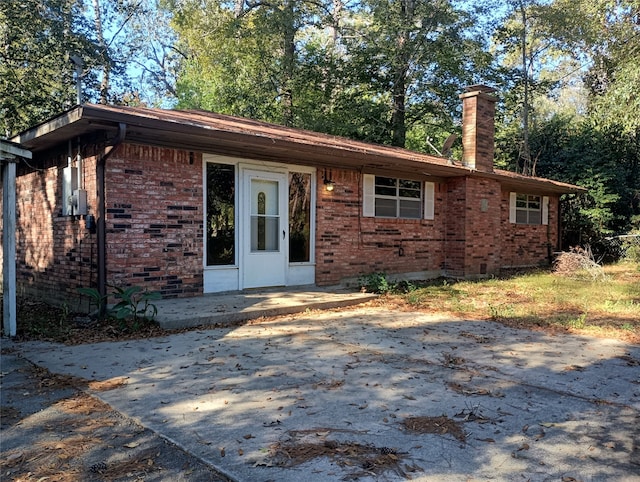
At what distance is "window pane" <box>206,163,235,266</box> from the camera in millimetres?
8078

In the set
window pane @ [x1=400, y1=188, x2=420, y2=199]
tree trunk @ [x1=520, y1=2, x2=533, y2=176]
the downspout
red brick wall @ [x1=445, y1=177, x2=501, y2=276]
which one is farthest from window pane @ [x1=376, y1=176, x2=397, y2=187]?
tree trunk @ [x1=520, y1=2, x2=533, y2=176]

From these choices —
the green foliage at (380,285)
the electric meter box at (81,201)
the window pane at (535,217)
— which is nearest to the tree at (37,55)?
the electric meter box at (81,201)

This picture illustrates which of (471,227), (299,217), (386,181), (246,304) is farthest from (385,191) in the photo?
(246,304)

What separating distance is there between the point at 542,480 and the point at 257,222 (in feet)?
22.5

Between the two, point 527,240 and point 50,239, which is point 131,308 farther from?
point 527,240

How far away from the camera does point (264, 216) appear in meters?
8.84

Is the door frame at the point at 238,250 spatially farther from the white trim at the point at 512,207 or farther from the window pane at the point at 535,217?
the window pane at the point at 535,217

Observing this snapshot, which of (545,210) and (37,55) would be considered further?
(545,210)

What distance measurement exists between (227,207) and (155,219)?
4.38 feet

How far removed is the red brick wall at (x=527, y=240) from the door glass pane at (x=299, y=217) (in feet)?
23.5

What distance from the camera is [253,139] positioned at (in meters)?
7.57

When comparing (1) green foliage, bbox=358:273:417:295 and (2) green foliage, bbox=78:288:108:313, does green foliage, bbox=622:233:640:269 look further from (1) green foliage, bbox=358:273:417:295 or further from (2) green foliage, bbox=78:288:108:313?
(2) green foliage, bbox=78:288:108:313

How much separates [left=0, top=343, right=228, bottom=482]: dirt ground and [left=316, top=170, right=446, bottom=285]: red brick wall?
6248 mm

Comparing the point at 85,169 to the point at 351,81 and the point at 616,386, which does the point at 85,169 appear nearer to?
the point at 616,386
